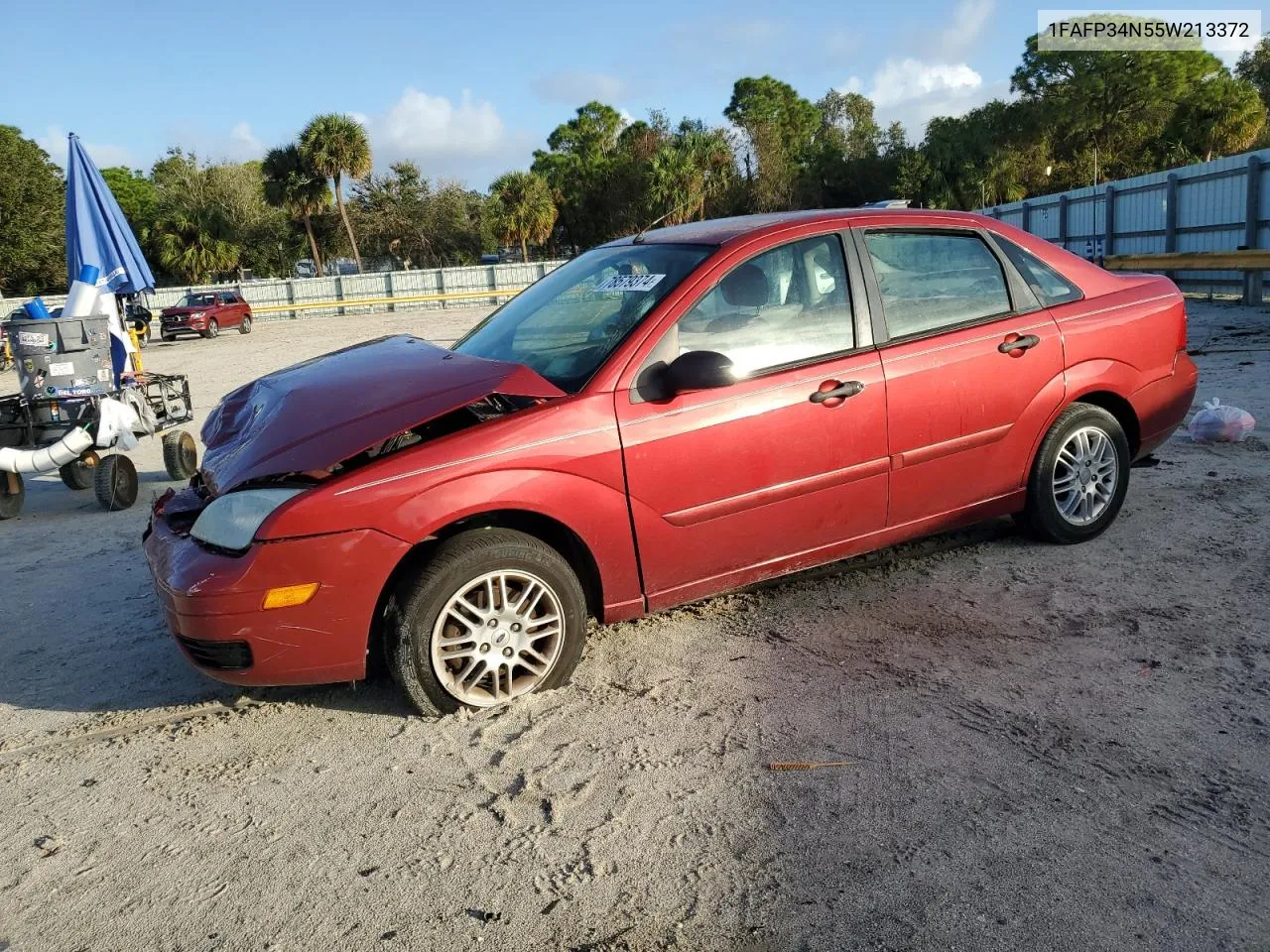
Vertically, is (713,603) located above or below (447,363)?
below

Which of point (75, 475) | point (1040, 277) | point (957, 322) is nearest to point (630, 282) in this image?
point (957, 322)

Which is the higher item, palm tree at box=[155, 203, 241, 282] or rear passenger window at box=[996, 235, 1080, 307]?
palm tree at box=[155, 203, 241, 282]

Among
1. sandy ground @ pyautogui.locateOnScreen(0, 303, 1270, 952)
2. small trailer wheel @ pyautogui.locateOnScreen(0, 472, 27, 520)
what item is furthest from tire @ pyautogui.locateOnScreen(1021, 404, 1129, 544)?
small trailer wheel @ pyautogui.locateOnScreen(0, 472, 27, 520)

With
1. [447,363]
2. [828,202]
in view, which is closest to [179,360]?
[447,363]

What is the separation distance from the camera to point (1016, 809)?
282 cm

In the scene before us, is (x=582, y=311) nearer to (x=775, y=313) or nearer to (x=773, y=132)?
(x=775, y=313)

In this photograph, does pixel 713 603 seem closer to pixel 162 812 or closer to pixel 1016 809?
pixel 1016 809

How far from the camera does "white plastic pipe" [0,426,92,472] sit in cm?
671

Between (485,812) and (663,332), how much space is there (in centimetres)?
182

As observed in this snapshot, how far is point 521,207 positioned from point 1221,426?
44.7m

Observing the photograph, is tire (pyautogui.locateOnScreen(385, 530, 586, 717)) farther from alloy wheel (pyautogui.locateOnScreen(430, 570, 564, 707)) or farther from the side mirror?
the side mirror

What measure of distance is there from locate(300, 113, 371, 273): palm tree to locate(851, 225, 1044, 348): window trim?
145 ft

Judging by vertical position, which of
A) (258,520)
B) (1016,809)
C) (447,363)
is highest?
(447,363)

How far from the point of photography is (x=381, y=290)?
39.3 metres
